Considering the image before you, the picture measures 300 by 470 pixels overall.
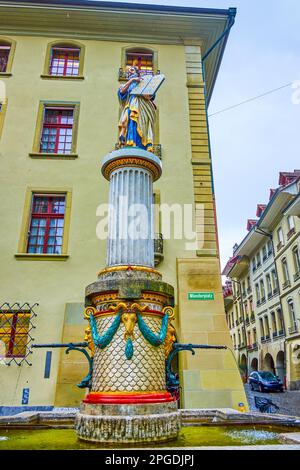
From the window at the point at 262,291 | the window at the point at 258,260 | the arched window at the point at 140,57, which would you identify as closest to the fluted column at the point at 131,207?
the arched window at the point at 140,57

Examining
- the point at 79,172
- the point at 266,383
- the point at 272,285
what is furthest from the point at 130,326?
the point at 272,285

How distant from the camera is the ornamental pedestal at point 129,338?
351 centimetres

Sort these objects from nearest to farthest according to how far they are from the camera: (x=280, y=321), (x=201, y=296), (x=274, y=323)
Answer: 1. (x=201, y=296)
2. (x=280, y=321)
3. (x=274, y=323)

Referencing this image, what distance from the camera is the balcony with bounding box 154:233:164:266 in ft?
34.6

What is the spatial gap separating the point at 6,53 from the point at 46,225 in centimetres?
834

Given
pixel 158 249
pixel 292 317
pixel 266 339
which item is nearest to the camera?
pixel 158 249

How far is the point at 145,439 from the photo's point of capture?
3408 millimetres

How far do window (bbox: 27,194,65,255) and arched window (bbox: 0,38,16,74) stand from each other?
612cm

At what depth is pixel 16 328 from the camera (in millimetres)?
9852

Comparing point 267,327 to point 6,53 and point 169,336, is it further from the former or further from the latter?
point 169,336

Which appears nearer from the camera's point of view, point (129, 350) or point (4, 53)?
point (129, 350)

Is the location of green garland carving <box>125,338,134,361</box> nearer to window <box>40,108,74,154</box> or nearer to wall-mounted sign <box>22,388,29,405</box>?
wall-mounted sign <box>22,388,29,405</box>

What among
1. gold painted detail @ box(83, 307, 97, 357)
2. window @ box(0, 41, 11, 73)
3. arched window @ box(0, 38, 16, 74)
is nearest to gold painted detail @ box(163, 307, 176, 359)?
gold painted detail @ box(83, 307, 97, 357)

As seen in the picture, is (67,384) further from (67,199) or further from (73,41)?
(73,41)
